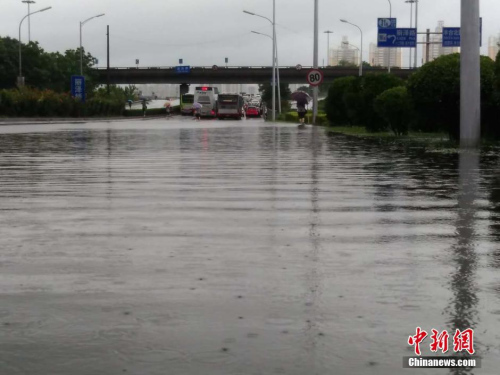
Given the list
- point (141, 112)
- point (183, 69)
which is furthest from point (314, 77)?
point (183, 69)

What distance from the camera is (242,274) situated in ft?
25.3

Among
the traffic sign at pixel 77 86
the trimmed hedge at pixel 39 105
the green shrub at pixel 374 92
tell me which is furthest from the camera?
the traffic sign at pixel 77 86

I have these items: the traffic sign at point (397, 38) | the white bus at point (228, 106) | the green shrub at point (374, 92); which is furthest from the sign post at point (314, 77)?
the white bus at point (228, 106)

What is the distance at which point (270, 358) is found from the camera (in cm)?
532

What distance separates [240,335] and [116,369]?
916mm

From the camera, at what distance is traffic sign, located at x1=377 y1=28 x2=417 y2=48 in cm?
7000

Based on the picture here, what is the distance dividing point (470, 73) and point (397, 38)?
45341 mm

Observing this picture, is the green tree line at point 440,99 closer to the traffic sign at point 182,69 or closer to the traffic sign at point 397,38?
the traffic sign at point 397,38

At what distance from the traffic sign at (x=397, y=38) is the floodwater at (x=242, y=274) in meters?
54.9

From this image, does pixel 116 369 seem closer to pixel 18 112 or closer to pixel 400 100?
pixel 400 100

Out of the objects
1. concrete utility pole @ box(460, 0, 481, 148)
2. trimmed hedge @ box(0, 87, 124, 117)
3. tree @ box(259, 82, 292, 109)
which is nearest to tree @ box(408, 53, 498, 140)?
concrete utility pole @ box(460, 0, 481, 148)

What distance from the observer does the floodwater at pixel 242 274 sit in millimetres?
5438

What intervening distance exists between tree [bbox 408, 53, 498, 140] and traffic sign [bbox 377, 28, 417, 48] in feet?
132

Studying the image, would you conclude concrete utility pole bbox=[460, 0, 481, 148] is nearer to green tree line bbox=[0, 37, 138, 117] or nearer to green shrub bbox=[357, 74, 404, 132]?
green shrub bbox=[357, 74, 404, 132]
